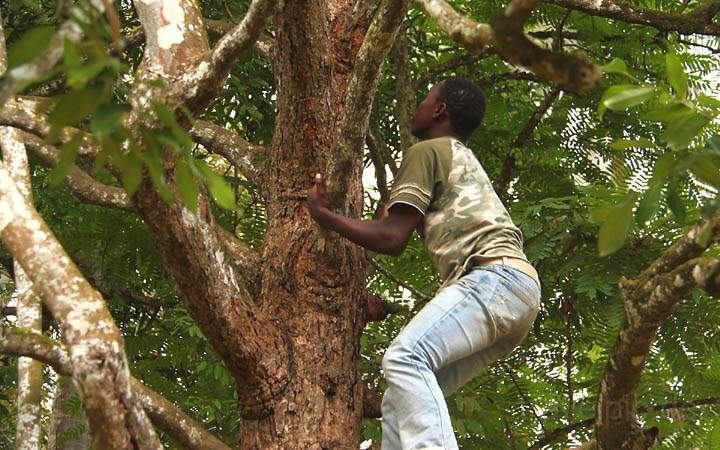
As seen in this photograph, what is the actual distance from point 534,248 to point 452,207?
1.20 m

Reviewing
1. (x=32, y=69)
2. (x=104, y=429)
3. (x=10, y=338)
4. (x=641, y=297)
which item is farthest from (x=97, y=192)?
(x=32, y=69)

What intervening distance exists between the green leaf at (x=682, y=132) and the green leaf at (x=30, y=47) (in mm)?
1377

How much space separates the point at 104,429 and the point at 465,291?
163cm

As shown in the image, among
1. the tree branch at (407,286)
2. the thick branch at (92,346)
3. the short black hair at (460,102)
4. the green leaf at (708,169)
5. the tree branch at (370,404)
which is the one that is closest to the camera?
the green leaf at (708,169)

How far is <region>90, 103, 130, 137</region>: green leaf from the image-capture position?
190 cm

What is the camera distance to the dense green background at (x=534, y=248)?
530 centimetres

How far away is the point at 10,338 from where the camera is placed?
147 inches

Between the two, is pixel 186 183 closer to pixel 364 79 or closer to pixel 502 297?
pixel 364 79

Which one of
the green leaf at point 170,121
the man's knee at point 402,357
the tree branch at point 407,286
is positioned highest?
the tree branch at point 407,286

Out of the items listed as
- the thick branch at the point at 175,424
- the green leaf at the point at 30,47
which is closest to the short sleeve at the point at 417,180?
the thick branch at the point at 175,424

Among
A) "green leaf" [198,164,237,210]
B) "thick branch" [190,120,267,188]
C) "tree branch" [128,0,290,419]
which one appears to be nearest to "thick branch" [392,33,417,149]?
"thick branch" [190,120,267,188]

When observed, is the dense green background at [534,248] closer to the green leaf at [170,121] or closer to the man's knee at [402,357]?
the man's knee at [402,357]

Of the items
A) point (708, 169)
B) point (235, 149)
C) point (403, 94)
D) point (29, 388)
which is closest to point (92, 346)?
point (708, 169)

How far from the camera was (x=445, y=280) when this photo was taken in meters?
4.38
